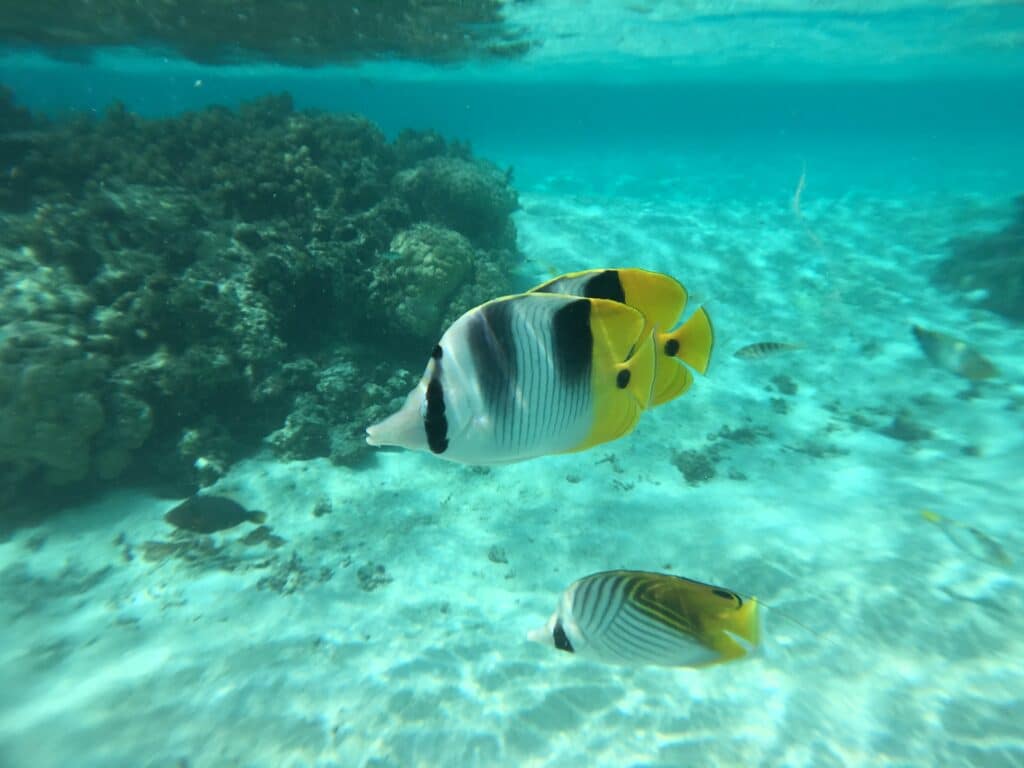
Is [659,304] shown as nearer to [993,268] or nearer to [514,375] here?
[514,375]

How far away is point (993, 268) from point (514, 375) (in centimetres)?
1763

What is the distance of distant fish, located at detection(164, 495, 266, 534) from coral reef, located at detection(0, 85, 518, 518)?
560 mm

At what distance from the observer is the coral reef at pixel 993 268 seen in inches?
478

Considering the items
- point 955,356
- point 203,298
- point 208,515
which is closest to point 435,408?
point 208,515

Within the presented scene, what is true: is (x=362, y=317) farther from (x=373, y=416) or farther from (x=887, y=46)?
(x=887, y=46)

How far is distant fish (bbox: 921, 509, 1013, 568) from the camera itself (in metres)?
4.78

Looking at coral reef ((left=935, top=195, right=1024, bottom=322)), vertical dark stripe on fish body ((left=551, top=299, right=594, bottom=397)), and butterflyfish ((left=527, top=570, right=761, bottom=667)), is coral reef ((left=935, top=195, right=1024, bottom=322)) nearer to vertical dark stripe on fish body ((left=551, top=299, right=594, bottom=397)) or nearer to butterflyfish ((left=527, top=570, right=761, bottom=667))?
butterflyfish ((left=527, top=570, right=761, bottom=667))

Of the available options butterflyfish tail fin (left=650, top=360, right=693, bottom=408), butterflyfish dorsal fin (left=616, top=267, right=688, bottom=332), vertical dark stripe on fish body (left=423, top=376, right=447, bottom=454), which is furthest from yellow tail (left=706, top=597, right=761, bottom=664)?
vertical dark stripe on fish body (left=423, top=376, right=447, bottom=454)

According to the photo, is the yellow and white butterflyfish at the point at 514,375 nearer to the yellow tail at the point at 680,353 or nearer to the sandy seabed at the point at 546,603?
the yellow tail at the point at 680,353

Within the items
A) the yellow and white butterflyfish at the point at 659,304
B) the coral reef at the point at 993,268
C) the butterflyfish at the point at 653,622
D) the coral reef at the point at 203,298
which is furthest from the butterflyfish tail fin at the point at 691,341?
the coral reef at the point at 993,268

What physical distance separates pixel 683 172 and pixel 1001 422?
30246 mm

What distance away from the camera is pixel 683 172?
3409cm

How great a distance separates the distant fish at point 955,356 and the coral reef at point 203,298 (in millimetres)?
8905

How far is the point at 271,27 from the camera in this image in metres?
19.2
